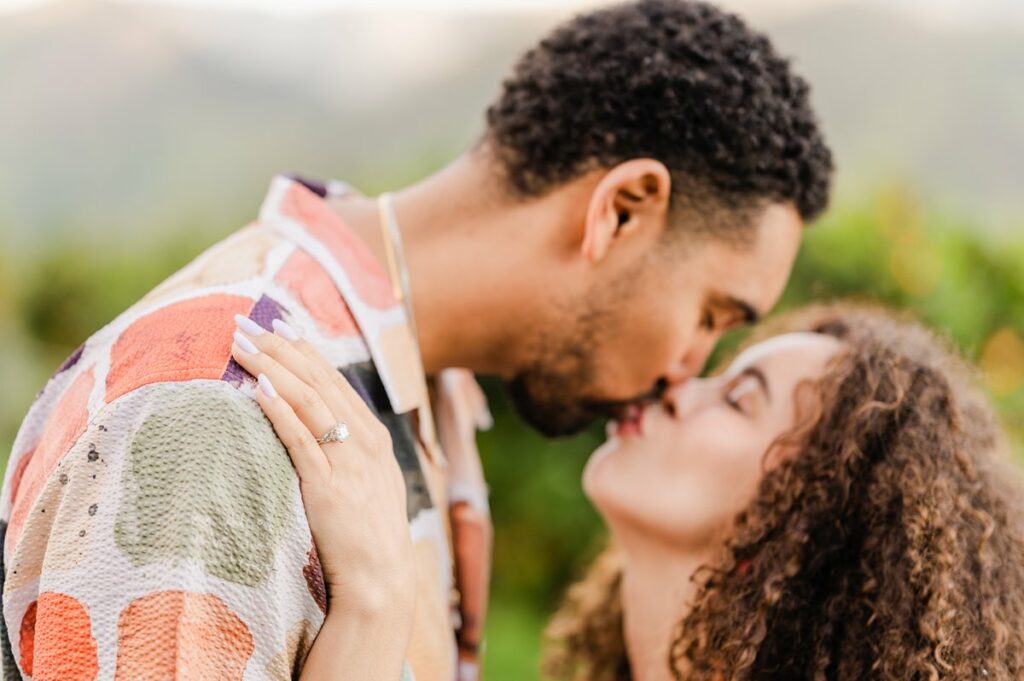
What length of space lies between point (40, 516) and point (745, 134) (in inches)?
62.7

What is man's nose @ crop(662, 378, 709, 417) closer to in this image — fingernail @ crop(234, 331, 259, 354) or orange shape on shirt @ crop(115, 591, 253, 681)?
fingernail @ crop(234, 331, 259, 354)

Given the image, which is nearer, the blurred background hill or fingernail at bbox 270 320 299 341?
fingernail at bbox 270 320 299 341

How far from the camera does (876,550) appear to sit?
7.68 ft

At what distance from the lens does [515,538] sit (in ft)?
18.6

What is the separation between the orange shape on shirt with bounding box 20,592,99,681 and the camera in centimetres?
133

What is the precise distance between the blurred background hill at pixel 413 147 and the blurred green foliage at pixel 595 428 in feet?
0.04

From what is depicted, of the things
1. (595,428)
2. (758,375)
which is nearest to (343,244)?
(758,375)

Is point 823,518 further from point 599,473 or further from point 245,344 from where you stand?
point 245,344

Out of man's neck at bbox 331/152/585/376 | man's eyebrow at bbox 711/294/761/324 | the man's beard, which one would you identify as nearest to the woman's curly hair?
man's eyebrow at bbox 711/294/761/324

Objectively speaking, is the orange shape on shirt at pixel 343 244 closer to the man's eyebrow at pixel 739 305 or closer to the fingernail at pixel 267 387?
the fingernail at pixel 267 387

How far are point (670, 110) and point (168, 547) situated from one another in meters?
1.41

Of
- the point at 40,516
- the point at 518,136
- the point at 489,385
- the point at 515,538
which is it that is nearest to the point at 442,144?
the point at 489,385

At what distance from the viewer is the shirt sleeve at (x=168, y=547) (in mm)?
1327

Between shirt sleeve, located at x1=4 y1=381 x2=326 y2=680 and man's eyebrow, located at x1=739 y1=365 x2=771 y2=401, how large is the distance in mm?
1540
